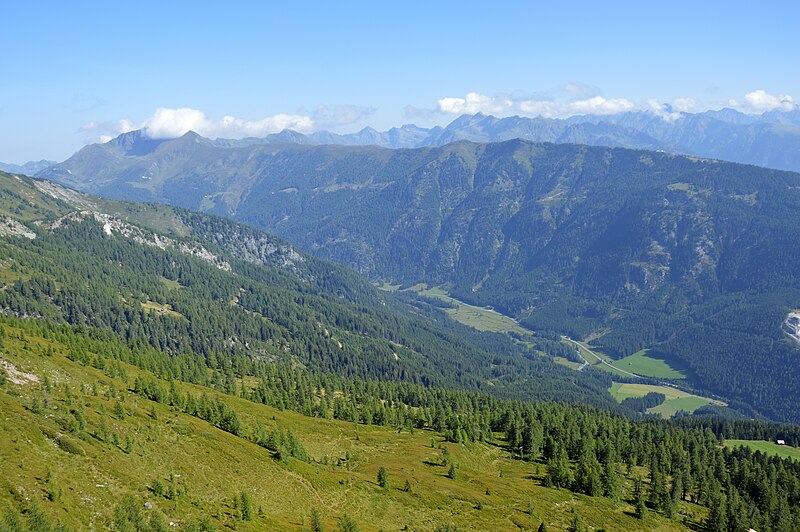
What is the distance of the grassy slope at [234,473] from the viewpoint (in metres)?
68.6

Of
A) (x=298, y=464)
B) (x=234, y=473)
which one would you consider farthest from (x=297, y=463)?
(x=234, y=473)

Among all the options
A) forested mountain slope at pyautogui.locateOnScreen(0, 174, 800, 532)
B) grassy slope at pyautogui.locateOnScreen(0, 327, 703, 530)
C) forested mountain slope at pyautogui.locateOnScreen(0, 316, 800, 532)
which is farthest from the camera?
forested mountain slope at pyautogui.locateOnScreen(0, 174, 800, 532)

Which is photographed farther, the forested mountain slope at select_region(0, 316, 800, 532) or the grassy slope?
the forested mountain slope at select_region(0, 316, 800, 532)

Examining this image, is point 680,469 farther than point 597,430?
No

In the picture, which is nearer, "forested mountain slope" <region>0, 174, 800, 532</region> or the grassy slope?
the grassy slope

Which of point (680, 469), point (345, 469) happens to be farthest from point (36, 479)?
point (680, 469)

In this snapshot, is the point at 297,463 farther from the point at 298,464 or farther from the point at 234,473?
the point at 234,473

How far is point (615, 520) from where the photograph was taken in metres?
121

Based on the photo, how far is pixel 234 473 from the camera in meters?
92.6

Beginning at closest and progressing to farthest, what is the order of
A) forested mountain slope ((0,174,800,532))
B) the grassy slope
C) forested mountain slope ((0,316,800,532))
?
the grassy slope → forested mountain slope ((0,316,800,532)) → forested mountain slope ((0,174,800,532))

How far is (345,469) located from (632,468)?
97.8 m

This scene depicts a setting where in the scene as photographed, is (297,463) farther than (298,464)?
Yes

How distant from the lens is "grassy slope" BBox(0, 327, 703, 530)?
225 feet

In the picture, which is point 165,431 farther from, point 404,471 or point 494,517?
point 494,517
